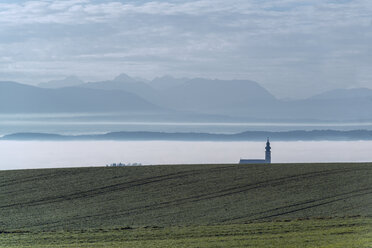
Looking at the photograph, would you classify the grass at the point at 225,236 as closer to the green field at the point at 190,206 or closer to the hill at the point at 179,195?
the green field at the point at 190,206

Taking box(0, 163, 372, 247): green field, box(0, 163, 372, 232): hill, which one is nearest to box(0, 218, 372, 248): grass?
box(0, 163, 372, 247): green field

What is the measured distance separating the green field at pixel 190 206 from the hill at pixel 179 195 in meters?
0.06

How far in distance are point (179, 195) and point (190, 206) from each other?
363 centimetres

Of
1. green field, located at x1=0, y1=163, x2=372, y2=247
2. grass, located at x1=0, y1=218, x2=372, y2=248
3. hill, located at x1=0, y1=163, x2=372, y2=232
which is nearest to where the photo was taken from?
grass, located at x1=0, y1=218, x2=372, y2=248

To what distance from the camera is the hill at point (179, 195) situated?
32.0 meters

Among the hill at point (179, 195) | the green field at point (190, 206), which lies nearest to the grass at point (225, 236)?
the green field at point (190, 206)

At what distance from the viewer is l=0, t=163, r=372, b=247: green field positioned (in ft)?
76.0

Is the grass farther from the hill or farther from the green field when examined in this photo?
the hill

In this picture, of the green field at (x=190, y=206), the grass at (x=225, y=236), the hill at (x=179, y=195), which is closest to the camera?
the grass at (x=225, y=236)

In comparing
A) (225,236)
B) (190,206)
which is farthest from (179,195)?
(225,236)

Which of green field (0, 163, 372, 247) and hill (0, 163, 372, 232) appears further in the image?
hill (0, 163, 372, 232)

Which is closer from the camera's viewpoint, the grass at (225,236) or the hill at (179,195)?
the grass at (225,236)

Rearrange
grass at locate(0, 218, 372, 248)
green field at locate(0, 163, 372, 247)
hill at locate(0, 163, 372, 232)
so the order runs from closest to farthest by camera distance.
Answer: grass at locate(0, 218, 372, 248)
green field at locate(0, 163, 372, 247)
hill at locate(0, 163, 372, 232)

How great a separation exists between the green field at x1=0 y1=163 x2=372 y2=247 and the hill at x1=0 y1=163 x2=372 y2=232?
61 millimetres
